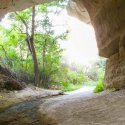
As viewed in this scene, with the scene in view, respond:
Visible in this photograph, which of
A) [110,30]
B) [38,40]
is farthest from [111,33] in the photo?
[38,40]

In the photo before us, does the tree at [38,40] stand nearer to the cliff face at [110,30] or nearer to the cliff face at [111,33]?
the cliff face at [110,30]

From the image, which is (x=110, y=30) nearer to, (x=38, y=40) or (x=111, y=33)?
(x=111, y=33)

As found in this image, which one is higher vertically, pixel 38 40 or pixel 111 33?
pixel 38 40

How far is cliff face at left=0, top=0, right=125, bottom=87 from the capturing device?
26.3ft

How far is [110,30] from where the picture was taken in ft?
29.1

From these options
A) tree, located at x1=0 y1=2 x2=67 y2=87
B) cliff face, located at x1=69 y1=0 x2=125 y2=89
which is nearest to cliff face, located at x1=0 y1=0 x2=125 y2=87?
cliff face, located at x1=69 y1=0 x2=125 y2=89

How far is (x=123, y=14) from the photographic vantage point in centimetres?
796

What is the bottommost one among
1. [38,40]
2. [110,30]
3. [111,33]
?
[111,33]

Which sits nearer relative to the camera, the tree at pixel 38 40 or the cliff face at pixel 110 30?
the cliff face at pixel 110 30

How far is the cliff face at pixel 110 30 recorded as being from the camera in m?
8.02

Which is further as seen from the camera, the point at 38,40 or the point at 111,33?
the point at 38,40

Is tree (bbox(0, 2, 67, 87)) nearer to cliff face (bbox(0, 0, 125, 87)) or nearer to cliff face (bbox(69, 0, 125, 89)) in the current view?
cliff face (bbox(0, 0, 125, 87))

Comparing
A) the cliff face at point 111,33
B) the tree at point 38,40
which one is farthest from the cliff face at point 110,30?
the tree at point 38,40

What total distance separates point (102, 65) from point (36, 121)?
20763 mm
